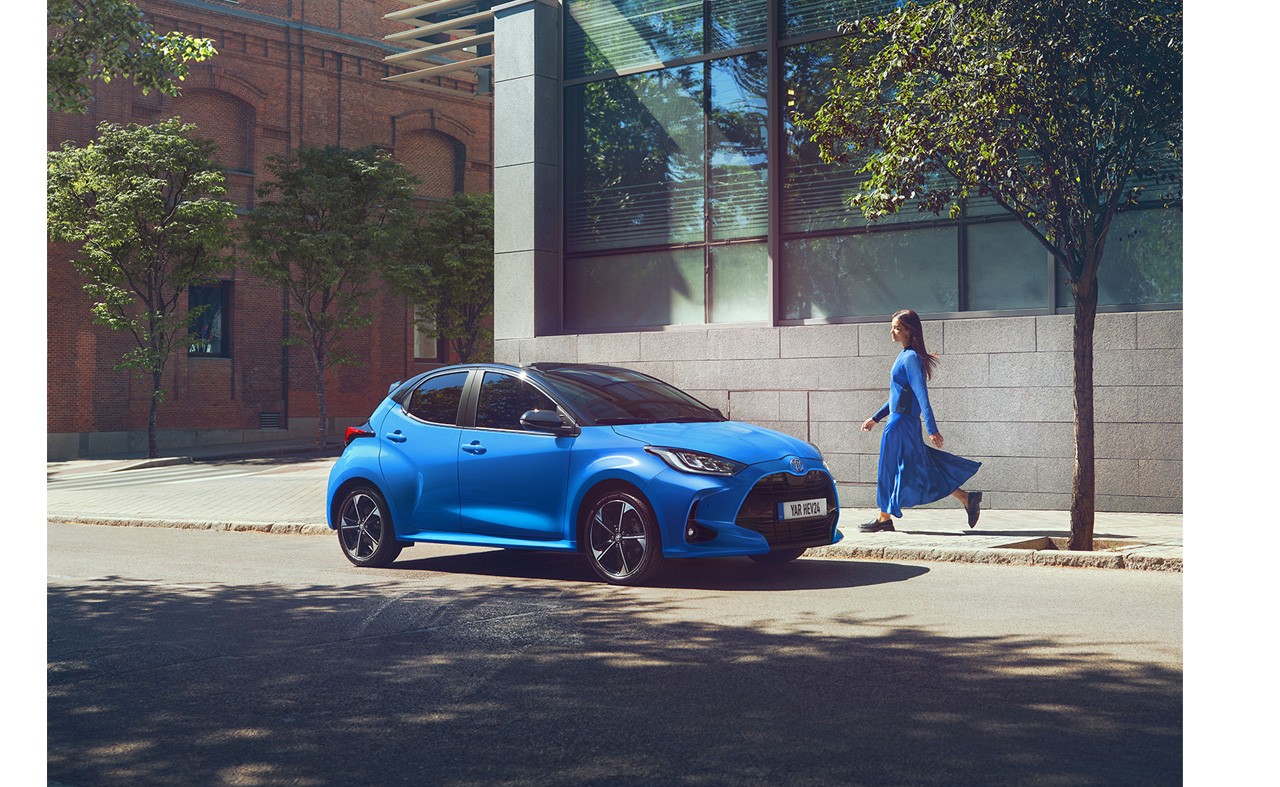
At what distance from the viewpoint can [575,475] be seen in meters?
8.96

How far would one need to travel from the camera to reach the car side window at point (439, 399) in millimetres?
9992

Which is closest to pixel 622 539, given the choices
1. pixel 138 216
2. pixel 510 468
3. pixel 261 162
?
pixel 510 468

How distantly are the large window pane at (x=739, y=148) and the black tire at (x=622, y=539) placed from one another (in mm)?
7544

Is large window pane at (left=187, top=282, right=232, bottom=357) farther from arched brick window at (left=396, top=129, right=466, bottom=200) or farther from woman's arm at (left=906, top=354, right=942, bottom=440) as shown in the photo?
woman's arm at (left=906, top=354, right=942, bottom=440)

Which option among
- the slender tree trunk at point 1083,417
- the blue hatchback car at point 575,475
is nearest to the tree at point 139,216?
the blue hatchback car at point 575,475

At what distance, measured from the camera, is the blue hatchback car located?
28.0 feet

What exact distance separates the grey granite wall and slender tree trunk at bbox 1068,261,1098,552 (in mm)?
2893

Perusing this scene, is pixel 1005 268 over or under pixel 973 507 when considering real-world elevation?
over

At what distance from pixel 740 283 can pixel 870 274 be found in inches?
69.4

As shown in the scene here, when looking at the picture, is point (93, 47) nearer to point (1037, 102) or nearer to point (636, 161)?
point (636, 161)

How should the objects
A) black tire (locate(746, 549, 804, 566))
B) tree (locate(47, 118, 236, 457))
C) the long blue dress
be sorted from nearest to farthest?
black tire (locate(746, 549, 804, 566)) → the long blue dress → tree (locate(47, 118, 236, 457))

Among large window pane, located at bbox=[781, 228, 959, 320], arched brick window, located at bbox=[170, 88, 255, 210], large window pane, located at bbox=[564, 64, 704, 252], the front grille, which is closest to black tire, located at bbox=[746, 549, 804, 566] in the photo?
the front grille

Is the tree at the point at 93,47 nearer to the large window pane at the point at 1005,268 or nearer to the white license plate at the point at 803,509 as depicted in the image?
the white license plate at the point at 803,509

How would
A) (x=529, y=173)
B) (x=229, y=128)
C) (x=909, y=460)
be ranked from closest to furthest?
(x=909, y=460)
(x=529, y=173)
(x=229, y=128)
